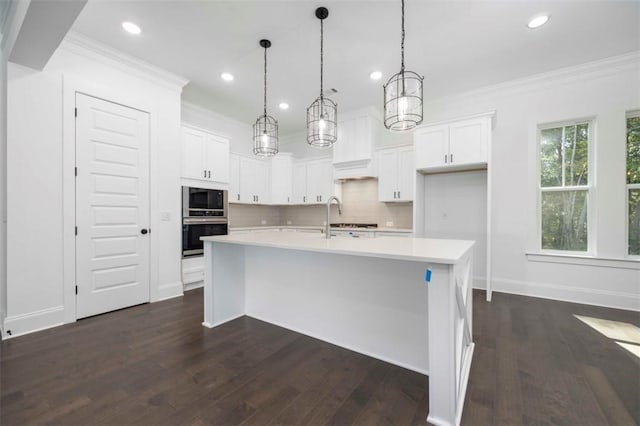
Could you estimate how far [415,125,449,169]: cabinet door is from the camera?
3902mm

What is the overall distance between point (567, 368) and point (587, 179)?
2.77 meters

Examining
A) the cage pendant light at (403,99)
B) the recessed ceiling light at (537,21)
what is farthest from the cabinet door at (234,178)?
the recessed ceiling light at (537,21)

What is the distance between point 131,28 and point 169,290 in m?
3.05

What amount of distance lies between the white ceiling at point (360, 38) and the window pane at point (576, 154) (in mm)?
852

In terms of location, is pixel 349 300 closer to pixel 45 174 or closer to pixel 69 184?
pixel 69 184

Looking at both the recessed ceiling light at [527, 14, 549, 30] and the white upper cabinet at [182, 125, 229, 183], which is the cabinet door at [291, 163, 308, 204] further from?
the recessed ceiling light at [527, 14, 549, 30]

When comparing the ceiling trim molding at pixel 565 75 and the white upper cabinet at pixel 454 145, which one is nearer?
the ceiling trim molding at pixel 565 75

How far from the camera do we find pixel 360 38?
113 inches

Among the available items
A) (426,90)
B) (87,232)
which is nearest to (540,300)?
(426,90)

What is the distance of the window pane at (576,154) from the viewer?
139 inches

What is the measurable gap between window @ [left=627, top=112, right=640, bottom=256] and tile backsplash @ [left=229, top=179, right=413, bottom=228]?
260 cm

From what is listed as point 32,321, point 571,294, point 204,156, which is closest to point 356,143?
point 204,156

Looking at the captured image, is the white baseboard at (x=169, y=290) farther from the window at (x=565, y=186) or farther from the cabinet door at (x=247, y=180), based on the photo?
the window at (x=565, y=186)

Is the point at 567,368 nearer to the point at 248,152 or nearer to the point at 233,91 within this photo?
the point at 233,91
